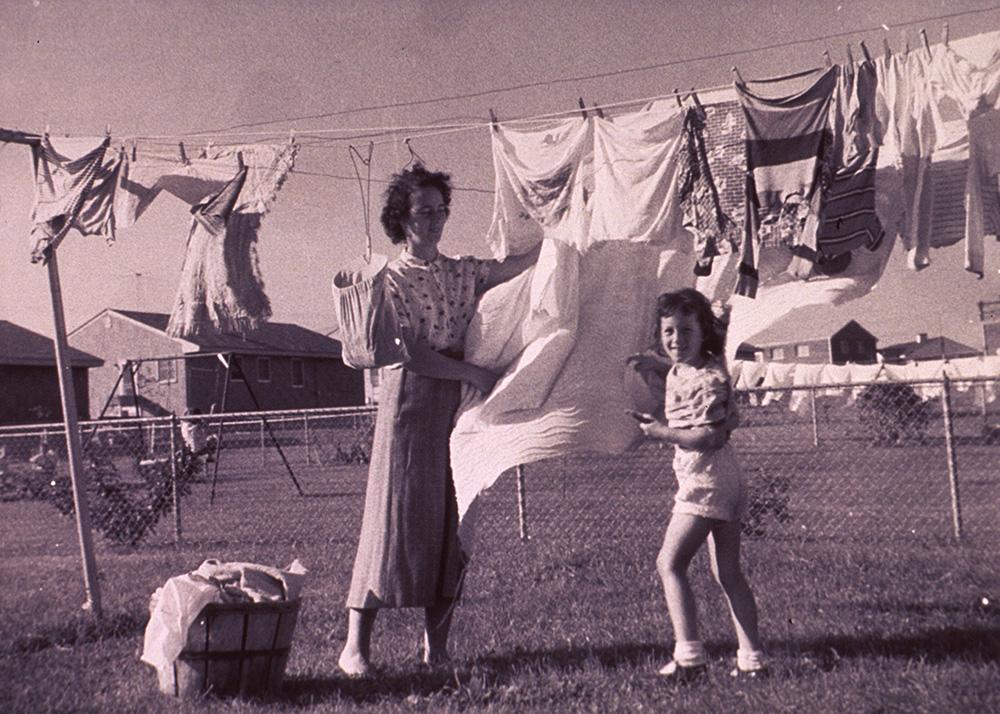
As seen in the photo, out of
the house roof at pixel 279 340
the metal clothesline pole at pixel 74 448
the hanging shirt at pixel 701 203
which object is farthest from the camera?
the house roof at pixel 279 340

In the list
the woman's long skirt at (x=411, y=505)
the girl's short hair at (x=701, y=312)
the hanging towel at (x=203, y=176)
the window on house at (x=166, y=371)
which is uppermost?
the hanging towel at (x=203, y=176)

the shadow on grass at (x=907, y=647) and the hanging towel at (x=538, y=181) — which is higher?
the hanging towel at (x=538, y=181)

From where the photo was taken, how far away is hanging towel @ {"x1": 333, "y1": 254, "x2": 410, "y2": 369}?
13.4 feet

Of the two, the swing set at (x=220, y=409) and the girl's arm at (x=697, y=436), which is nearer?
the girl's arm at (x=697, y=436)

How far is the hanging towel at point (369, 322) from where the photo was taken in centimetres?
408

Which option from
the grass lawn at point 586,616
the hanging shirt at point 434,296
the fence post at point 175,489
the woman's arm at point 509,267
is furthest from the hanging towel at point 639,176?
the fence post at point 175,489

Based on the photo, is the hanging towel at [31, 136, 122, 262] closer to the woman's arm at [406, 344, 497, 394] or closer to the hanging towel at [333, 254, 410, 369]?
the hanging towel at [333, 254, 410, 369]

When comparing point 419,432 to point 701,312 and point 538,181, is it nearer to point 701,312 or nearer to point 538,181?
point 701,312

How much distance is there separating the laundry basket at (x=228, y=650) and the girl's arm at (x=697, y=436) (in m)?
1.74

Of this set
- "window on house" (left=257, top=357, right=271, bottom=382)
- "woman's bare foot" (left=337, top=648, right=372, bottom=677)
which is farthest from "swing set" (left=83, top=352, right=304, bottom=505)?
"woman's bare foot" (left=337, top=648, right=372, bottom=677)

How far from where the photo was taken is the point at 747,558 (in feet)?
22.8

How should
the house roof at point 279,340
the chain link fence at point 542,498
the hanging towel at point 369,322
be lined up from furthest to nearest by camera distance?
the house roof at point 279,340, the chain link fence at point 542,498, the hanging towel at point 369,322

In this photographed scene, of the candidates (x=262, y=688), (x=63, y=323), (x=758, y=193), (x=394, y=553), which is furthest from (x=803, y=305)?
(x=63, y=323)

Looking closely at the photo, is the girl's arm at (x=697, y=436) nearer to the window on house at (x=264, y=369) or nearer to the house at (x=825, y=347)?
the window on house at (x=264, y=369)
